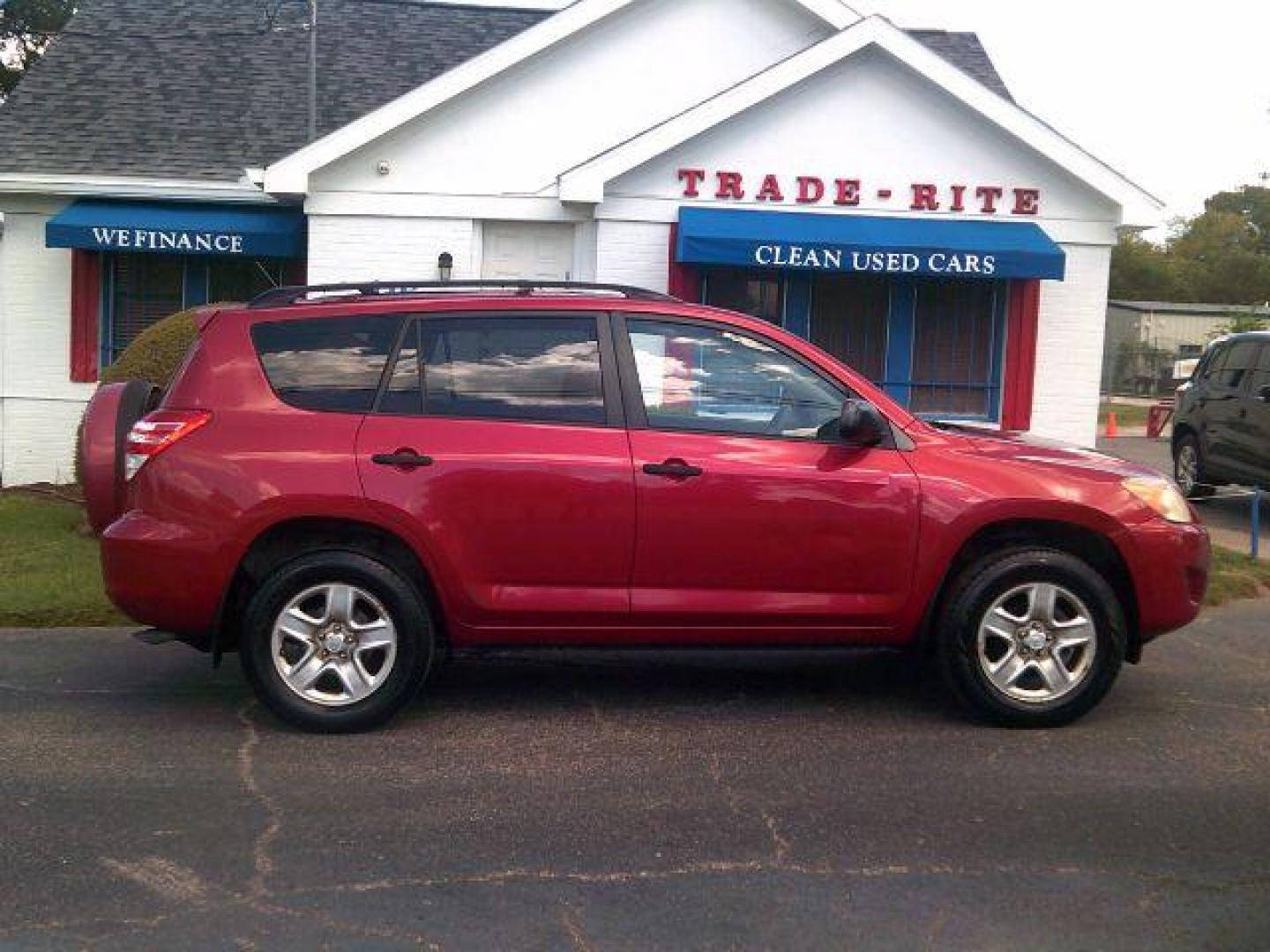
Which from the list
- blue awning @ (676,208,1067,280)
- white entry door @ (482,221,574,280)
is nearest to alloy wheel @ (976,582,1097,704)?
blue awning @ (676,208,1067,280)

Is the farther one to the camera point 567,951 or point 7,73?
point 7,73

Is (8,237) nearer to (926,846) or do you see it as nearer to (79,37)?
(79,37)

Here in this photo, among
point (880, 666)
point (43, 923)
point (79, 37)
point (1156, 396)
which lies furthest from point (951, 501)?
point (1156, 396)

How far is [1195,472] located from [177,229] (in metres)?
10.2

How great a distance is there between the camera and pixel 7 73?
32500 mm

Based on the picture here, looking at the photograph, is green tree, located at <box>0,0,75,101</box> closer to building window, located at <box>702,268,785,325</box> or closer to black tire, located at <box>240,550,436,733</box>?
building window, located at <box>702,268,785,325</box>

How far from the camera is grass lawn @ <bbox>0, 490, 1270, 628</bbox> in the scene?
792cm

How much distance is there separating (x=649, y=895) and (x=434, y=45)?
14017 millimetres

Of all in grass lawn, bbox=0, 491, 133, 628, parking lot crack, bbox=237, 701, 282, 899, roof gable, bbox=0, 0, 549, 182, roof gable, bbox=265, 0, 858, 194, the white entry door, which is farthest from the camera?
roof gable, bbox=0, 0, 549, 182

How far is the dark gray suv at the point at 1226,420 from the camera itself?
497 inches

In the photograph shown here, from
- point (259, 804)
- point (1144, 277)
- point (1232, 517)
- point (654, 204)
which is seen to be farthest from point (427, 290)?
point (1144, 277)

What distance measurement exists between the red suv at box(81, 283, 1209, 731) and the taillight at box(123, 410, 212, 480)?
1 centimetres

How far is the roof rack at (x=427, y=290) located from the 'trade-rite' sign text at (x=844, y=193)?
22.6 feet

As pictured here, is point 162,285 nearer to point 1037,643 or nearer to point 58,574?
point 58,574
